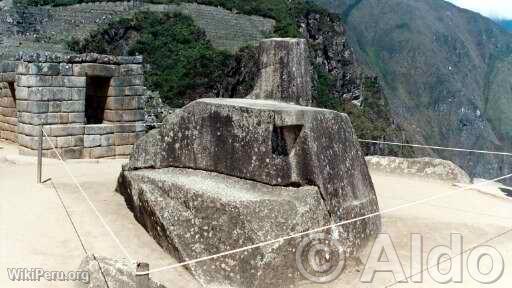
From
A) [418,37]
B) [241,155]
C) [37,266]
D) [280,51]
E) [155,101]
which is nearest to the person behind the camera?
[37,266]

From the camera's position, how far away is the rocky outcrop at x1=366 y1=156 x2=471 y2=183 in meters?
9.78

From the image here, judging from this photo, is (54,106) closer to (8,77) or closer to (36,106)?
(36,106)

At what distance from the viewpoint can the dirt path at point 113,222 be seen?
17.7 ft

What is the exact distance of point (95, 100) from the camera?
12.0 m

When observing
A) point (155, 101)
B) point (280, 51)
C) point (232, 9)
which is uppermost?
point (232, 9)

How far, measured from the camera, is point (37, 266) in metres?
5.18

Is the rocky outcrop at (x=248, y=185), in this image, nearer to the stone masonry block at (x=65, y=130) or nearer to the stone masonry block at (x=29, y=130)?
the stone masonry block at (x=65, y=130)

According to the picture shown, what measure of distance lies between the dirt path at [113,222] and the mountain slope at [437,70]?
9404 cm

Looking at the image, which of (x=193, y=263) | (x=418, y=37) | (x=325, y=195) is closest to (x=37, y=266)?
(x=193, y=263)

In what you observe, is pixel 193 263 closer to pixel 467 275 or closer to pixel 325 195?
pixel 325 195

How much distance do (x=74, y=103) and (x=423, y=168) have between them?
18.6ft

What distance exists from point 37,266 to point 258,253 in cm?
169

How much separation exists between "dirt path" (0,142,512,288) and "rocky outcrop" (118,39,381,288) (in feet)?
0.74

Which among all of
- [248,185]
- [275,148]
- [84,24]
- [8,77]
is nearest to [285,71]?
[275,148]
